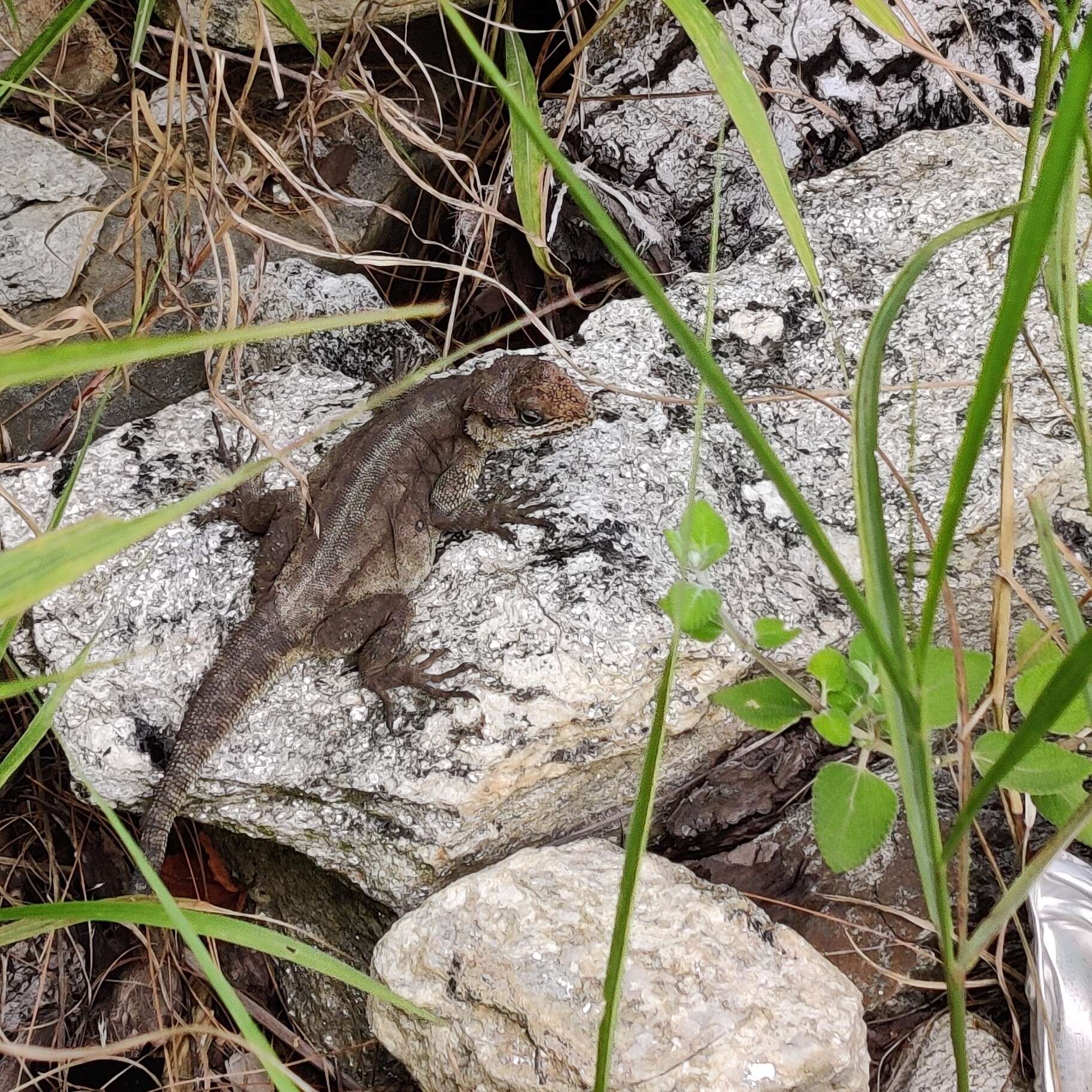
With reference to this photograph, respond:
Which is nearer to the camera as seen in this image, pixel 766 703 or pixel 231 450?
pixel 766 703

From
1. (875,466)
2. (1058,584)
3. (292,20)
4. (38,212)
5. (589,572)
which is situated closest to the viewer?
(875,466)

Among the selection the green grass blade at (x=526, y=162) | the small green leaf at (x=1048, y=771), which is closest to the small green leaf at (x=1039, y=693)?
the small green leaf at (x=1048, y=771)

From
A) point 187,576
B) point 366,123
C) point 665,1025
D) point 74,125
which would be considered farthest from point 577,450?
point 74,125

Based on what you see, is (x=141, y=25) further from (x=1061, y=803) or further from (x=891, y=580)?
(x=1061, y=803)

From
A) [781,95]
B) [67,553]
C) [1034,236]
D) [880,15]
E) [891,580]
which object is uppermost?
[880,15]

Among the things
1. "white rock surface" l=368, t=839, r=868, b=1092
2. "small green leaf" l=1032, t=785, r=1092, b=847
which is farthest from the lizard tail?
"small green leaf" l=1032, t=785, r=1092, b=847

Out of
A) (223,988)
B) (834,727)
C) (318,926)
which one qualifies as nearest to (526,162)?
(834,727)
